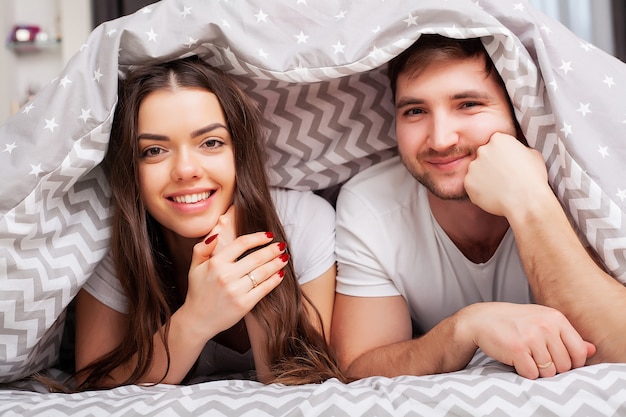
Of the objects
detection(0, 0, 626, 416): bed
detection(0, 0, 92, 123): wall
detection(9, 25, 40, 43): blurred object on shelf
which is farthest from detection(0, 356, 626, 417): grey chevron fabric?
detection(9, 25, 40, 43): blurred object on shelf

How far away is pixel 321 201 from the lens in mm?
1442

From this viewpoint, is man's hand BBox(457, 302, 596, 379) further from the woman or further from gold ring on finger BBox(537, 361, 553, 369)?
the woman

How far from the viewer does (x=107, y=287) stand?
1.32m

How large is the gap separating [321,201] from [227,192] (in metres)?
0.25

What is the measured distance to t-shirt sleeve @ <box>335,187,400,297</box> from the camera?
1311mm

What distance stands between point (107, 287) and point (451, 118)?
2.53 feet

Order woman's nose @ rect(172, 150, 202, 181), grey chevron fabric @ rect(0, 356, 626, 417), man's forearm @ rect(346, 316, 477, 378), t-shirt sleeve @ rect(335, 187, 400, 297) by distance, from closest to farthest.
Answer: grey chevron fabric @ rect(0, 356, 626, 417), man's forearm @ rect(346, 316, 477, 378), woman's nose @ rect(172, 150, 202, 181), t-shirt sleeve @ rect(335, 187, 400, 297)

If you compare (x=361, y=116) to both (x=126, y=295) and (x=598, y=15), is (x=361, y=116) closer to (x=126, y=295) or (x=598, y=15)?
(x=126, y=295)

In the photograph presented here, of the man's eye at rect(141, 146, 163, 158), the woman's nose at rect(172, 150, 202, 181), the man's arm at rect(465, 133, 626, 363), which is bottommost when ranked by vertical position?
the man's arm at rect(465, 133, 626, 363)

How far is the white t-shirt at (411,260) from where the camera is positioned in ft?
4.33

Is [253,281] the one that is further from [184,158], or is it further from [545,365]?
[545,365]

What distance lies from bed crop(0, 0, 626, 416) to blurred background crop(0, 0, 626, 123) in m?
1.92

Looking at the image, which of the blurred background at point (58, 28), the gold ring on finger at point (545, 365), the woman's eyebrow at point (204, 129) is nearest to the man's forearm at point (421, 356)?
the gold ring on finger at point (545, 365)

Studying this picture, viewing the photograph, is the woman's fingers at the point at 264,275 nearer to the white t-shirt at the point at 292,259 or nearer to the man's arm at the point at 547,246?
the white t-shirt at the point at 292,259
